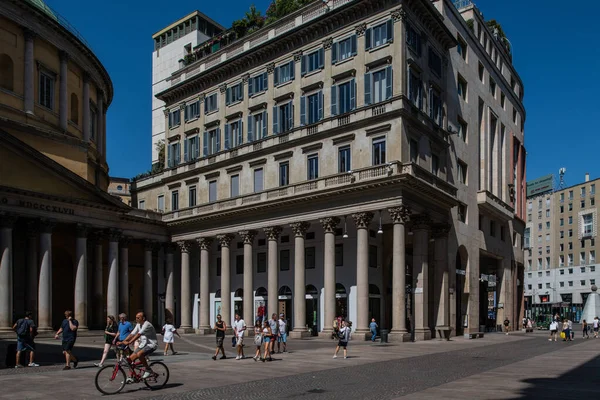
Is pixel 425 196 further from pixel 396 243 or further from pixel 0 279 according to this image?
pixel 0 279

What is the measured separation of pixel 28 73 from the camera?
48125mm

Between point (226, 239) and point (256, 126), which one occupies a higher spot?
point (256, 126)

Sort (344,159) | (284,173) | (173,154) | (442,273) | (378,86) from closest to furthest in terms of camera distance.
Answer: (378,86)
(344,159)
(442,273)
(284,173)
(173,154)

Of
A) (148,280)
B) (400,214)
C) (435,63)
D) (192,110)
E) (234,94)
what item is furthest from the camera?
(192,110)

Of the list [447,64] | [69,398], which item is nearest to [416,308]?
[447,64]

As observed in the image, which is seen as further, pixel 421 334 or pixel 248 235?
pixel 248 235

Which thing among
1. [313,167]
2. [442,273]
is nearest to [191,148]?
[313,167]

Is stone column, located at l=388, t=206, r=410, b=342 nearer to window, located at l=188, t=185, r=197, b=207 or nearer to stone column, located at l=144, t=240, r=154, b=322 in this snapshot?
window, located at l=188, t=185, r=197, b=207

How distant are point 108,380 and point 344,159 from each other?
30.1 meters

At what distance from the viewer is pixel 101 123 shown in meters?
61.9

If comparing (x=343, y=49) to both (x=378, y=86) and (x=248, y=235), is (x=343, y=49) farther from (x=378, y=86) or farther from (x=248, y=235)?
(x=248, y=235)

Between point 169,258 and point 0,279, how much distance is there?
62.8ft

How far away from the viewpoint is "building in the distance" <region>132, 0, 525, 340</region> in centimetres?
4234

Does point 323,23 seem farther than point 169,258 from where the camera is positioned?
No
